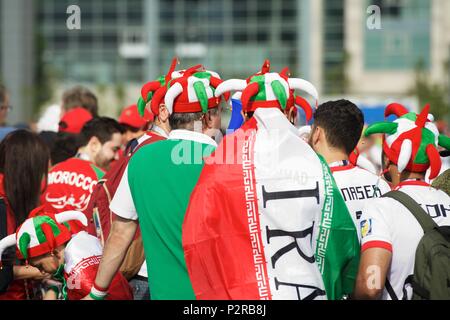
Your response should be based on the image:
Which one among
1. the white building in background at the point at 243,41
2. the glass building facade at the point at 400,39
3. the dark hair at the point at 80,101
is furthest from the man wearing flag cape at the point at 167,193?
the glass building facade at the point at 400,39

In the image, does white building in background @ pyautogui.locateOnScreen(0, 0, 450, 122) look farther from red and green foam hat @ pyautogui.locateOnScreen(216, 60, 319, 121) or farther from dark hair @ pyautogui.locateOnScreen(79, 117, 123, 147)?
red and green foam hat @ pyautogui.locateOnScreen(216, 60, 319, 121)

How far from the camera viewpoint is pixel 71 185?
6.38 m

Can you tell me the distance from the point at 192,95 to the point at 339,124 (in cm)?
97

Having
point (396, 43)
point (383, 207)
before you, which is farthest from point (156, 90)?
point (396, 43)

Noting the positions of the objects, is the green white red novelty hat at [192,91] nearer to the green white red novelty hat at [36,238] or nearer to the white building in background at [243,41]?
the green white red novelty hat at [36,238]

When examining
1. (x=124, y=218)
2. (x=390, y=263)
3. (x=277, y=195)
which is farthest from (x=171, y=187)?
(x=390, y=263)

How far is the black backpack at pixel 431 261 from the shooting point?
3947 millimetres

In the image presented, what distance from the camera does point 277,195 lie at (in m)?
3.77

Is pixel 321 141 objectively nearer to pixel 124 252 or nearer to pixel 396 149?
pixel 396 149

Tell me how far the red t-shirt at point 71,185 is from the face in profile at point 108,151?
0.39m

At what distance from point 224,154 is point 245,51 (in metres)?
50.5

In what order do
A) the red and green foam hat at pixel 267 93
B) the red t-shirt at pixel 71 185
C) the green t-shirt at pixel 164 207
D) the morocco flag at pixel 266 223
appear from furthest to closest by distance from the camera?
the red t-shirt at pixel 71 185 < the green t-shirt at pixel 164 207 < the red and green foam hat at pixel 267 93 < the morocco flag at pixel 266 223

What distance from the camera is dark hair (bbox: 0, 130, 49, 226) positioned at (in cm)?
527

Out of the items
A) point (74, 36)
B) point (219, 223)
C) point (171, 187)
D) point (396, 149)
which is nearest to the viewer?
point (219, 223)
